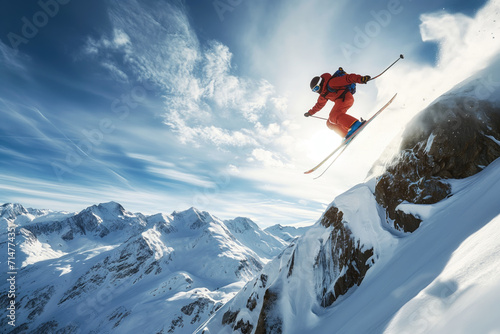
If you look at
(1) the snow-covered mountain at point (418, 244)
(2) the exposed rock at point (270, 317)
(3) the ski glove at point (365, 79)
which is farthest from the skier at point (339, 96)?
(2) the exposed rock at point (270, 317)

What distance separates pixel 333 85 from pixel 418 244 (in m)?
6.90

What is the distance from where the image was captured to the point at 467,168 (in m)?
10.7

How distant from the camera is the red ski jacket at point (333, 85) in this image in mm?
8742

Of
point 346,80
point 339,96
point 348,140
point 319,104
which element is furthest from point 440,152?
point 319,104

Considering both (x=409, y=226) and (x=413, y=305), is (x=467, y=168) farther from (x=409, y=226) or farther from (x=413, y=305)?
(x=413, y=305)

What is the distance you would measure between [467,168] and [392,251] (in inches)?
217

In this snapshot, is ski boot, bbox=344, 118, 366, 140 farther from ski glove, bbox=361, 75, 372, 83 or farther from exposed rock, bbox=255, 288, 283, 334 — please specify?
exposed rock, bbox=255, 288, 283, 334

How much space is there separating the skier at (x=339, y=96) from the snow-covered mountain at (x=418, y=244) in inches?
196

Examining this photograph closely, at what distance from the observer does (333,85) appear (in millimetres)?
9352

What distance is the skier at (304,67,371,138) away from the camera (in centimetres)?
929

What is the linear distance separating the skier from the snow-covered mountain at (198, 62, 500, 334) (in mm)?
4978

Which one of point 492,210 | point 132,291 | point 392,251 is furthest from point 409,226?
point 132,291

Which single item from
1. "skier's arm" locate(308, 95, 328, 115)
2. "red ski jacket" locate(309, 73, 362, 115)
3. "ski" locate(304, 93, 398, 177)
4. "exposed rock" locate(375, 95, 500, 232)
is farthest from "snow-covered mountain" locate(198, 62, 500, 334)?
"skier's arm" locate(308, 95, 328, 115)

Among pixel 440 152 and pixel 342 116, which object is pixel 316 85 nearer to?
pixel 342 116
